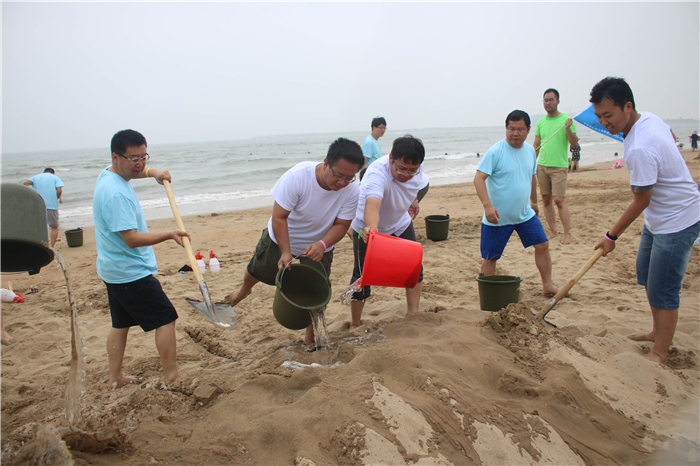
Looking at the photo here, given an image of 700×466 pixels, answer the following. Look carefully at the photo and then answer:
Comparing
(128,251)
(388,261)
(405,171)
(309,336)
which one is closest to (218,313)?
(309,336)

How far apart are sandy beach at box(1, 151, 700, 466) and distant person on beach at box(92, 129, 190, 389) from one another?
423 mm

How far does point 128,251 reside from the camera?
2596mm

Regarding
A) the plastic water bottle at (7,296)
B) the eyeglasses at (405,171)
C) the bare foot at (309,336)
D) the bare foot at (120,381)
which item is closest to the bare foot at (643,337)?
the eyeglasses at (405,171)

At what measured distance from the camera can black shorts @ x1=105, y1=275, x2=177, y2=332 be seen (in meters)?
2.64

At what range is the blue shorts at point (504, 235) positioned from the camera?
4051mm

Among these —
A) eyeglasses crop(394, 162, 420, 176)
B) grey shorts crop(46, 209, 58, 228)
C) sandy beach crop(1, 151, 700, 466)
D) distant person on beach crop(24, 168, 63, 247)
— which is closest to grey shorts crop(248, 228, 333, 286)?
sandy beach crop(1, 151, 700, 466)

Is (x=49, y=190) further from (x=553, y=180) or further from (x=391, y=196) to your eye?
(x=553, y=180)

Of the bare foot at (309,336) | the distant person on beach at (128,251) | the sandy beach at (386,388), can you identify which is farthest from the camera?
the bare foot at (309,336)

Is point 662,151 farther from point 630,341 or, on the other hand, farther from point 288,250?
point 288,250

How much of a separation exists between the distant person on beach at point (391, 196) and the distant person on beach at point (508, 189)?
776mm

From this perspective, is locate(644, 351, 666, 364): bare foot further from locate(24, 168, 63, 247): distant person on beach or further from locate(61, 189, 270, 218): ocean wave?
locate(61, 189, 270, 218): ocean wave

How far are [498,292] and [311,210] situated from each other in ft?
6.14

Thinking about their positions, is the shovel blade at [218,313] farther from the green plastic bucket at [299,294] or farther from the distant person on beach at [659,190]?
the distant person on beach at [659,190]

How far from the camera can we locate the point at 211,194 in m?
15.5
